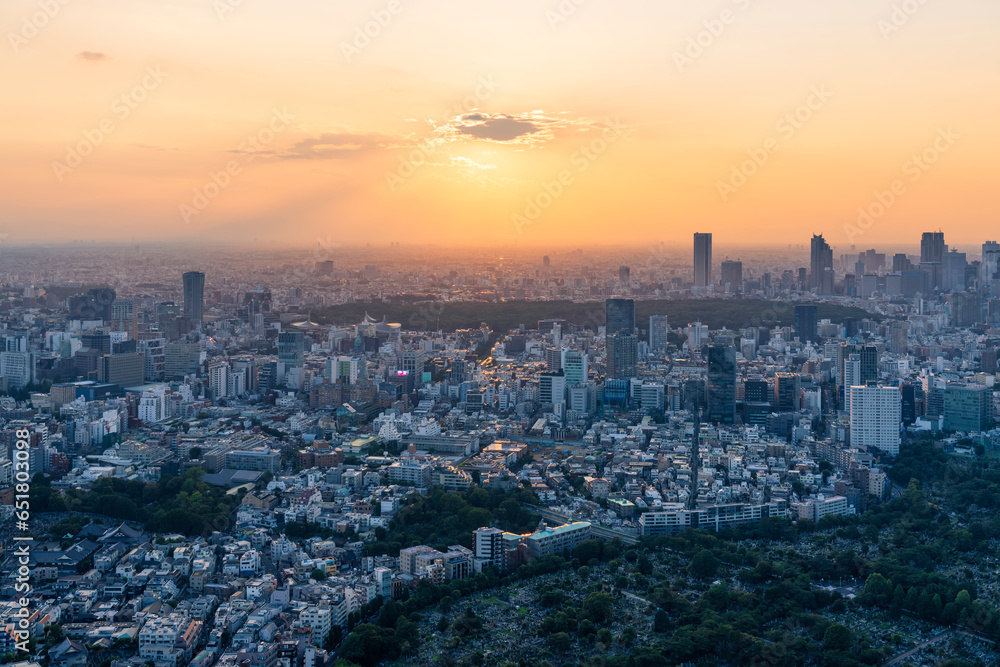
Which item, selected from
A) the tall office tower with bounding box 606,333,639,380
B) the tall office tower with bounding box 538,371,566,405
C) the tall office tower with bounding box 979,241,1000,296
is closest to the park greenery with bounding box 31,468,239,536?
the tall office tower with bounding box 538,371,566,405

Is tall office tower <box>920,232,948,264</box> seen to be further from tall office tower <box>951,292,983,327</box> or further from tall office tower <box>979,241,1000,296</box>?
tall office tower <box>951,292,983,327</box>

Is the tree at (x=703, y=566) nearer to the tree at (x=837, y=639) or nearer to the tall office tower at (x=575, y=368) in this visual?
the tree at (x=837, y=639)

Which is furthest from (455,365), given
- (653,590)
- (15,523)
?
(653,590)

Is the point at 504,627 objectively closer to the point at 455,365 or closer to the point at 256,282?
the point at 455,365

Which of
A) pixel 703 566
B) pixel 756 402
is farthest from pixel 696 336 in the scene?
pixel 703 566

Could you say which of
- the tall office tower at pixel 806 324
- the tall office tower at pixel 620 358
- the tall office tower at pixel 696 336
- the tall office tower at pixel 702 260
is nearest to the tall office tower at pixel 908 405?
the tall office tower at pixel 620 358

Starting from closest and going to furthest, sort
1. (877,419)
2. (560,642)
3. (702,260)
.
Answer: (560,642), (877,419), (702,260)

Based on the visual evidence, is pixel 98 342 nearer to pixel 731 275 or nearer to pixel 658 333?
pixel 658 333
